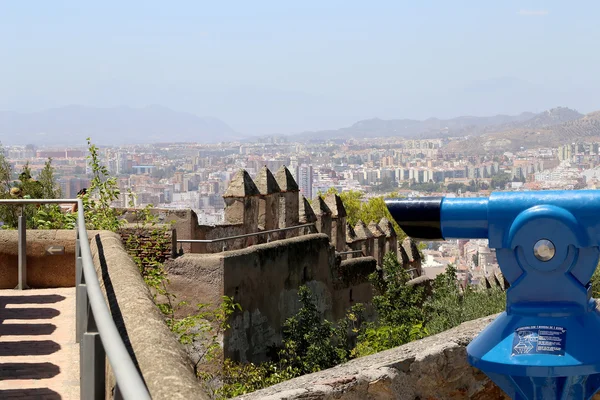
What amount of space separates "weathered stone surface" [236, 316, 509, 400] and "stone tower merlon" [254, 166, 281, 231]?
11.4 meters

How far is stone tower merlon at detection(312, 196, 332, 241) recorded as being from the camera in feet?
65.2

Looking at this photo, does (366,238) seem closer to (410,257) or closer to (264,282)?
(410,257)

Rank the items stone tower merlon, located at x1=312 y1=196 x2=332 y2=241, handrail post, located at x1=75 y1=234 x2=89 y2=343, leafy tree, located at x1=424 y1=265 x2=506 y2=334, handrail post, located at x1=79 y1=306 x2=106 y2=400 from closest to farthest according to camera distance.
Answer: handrail post, located at x1=79 y1=306 x2=106 y2=400, handrail post, located at x1=75 y1=234 x2=89 y2=343, leafy tree, located at x1=424 y1=265 x2=506 y2=334, stone tower merlon, located at x1=312 y1=196 x2=332 y2=241

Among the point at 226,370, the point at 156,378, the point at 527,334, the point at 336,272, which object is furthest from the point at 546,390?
the point at 336,272

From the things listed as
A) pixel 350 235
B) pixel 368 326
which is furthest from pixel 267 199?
pixel 350 235

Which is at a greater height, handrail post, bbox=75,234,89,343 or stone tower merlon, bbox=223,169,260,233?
handrail post, bbox=75,234,89,343

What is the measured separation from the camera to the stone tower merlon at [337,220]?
67.8ft

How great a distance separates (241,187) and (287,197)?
178cm

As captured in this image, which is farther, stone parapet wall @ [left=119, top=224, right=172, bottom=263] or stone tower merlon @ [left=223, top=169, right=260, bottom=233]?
stone tower merlon @ [left=223, top=169, right=260, bottom=233]

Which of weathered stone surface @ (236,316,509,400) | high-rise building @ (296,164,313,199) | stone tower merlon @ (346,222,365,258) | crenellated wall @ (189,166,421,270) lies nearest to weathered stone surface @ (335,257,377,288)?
crenellated wall @ (189,166,421,270)

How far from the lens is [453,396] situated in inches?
206

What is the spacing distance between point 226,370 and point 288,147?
165m

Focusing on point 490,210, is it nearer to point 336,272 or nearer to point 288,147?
point 336,272

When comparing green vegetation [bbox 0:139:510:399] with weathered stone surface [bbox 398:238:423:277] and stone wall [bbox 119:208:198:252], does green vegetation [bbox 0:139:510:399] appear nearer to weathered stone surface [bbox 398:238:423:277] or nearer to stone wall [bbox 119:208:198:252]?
stone wall [bbox 119:208:198:252]
